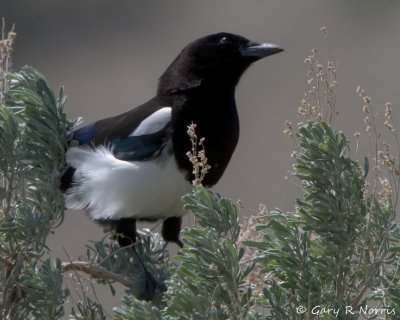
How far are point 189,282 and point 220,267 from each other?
69mm

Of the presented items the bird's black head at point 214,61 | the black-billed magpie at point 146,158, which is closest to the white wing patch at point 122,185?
the black-billed magpie at point 146,158

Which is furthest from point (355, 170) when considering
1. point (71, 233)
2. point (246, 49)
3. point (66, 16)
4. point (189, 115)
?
point (66, 16)

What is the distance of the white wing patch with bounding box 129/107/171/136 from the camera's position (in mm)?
3771

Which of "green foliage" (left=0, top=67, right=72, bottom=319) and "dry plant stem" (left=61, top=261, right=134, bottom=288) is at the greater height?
"green foliage" (left=0, top=67, right=72, bottom=319)

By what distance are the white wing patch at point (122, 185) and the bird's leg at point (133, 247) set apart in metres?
0.03

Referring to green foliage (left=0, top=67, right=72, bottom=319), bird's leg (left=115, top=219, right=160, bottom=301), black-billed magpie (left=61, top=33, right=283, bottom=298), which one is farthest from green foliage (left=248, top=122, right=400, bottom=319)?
black-billed magpie (left=61, top=33, right=283, bottom=298)

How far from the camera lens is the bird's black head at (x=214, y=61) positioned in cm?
407

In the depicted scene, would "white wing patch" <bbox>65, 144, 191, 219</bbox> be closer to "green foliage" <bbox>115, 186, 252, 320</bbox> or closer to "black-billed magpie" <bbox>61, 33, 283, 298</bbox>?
"black-billed magpie" <bbox>61, 33, 283, 298</bbox>

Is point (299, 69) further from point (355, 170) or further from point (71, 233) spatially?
point (355, 170)

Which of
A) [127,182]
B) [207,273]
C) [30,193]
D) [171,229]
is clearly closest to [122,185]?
[127,182]

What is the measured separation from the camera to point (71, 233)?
9.42 meters

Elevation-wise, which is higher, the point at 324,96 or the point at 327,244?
the point at 324,96

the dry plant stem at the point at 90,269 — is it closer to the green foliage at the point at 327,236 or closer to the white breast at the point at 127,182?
the white breast at the point at 127,182

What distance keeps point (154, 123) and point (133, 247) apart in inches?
16.0
